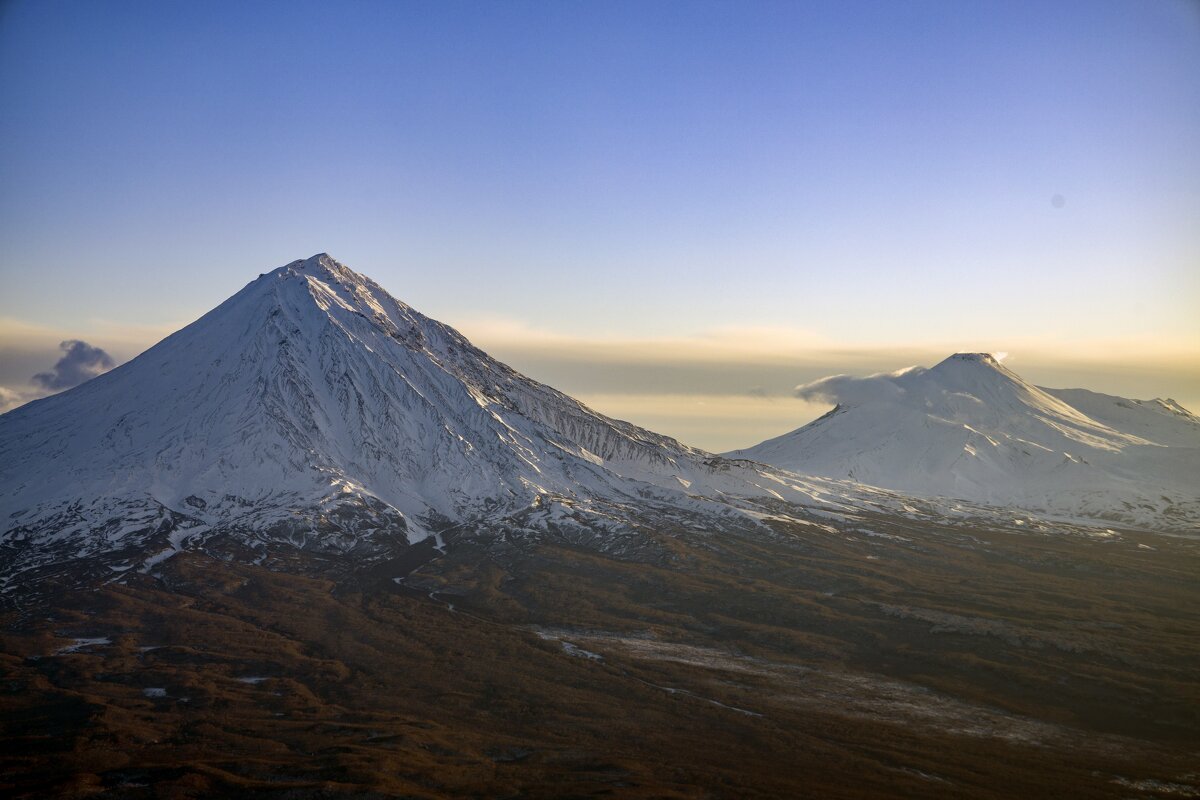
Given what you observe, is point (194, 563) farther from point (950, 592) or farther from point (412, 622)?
point (950, 592)

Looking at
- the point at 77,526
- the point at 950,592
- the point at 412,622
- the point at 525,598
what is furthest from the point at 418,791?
the point at 77,526

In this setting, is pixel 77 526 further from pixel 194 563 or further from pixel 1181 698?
pixel 1181 698

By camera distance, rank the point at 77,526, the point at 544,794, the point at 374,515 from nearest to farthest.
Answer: the point at 544,794
the point at 77,526
the point at 374,515

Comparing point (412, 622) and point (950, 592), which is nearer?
point (412, 622)

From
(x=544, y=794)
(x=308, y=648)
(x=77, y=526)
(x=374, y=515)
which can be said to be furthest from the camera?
(x=374, y=515)

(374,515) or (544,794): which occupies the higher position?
(374,515)

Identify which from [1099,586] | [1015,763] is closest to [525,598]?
[1015,763]
